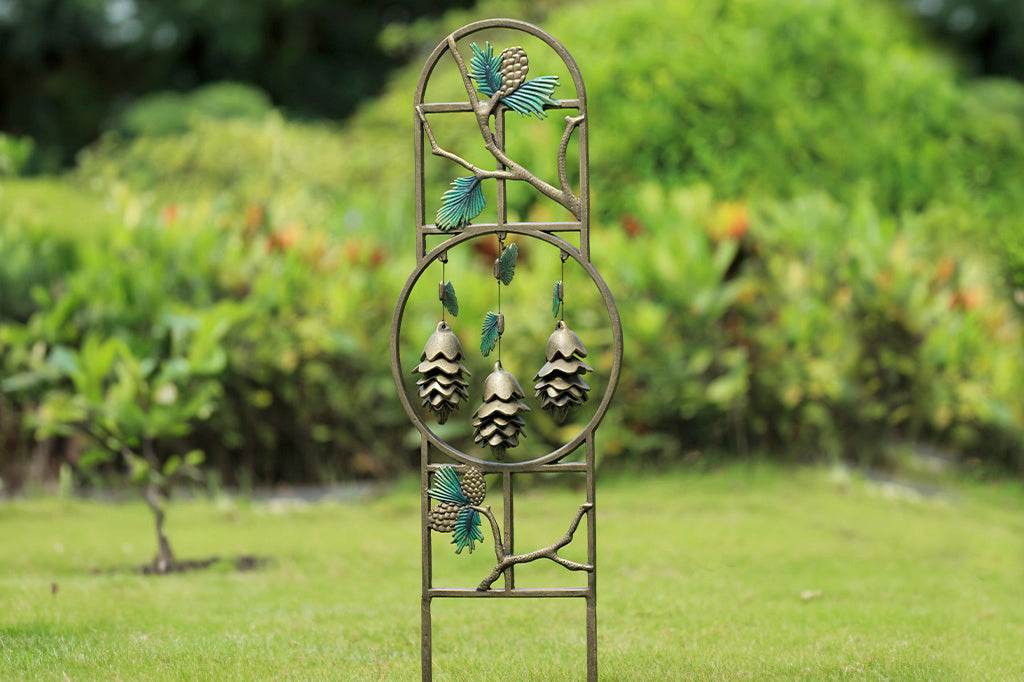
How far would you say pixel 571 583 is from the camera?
488cm

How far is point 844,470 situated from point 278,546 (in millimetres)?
3248

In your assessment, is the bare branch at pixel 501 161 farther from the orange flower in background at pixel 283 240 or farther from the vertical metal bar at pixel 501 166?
the orange flower in background at pixel 283 240

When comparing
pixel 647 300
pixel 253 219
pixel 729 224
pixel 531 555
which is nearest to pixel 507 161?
pixel 531 555

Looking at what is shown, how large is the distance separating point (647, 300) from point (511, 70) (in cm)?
322

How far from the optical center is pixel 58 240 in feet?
23.1

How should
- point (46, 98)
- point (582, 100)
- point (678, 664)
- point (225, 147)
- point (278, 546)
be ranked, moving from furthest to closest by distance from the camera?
point (46, 98)
point (225, 147)
point (278, 546)
point (678, 664)
point (582, 100)

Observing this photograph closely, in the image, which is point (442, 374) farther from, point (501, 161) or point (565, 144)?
point (565, 144)

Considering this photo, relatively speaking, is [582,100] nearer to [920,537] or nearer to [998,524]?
[920,537]

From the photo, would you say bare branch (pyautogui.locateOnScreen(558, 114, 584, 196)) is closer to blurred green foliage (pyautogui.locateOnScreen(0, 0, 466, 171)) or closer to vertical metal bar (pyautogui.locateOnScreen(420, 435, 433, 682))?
vertical metal bar (pyautogui.locateOnScreen(420, 435, 433, 682))

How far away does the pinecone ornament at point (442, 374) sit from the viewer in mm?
3379

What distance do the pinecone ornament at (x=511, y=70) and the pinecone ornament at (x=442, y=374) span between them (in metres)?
0.76

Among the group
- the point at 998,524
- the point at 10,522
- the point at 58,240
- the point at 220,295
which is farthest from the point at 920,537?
the point at 58,240

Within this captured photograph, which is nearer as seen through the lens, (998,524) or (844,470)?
(998,524)

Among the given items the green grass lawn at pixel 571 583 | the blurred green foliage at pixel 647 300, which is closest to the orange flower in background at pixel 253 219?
the blurred green foliage at pixel 647 300
